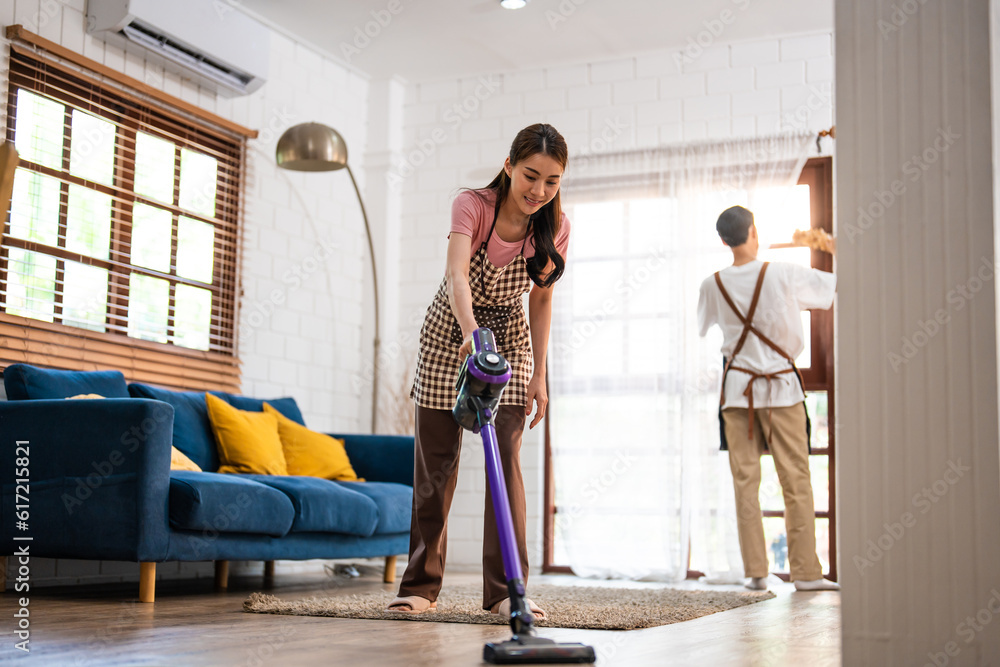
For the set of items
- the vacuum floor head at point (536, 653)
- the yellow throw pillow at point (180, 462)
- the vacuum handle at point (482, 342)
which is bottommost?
the vacuum floor head at point (536, 653)

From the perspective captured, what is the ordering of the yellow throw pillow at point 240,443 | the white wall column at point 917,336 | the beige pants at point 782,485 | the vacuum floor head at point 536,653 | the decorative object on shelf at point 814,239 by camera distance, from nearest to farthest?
the white wall column at point 917,336 → the vacuum floor head at point 536,653 → the yellow throw pillow at point 240,443 → the beige pants at point 782,485 → the decorative object on shelf at point 814,239

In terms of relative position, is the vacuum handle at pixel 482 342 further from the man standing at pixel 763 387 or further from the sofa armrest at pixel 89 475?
the man standing at pixel 763 387

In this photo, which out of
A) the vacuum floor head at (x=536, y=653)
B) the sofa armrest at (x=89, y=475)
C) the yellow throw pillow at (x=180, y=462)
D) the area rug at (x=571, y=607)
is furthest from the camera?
the yellow throw pillow at (x=180, y=462)

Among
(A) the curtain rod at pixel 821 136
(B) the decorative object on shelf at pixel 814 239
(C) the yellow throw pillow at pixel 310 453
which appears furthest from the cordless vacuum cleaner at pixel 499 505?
(A) the curtain rod at pixel 821 136

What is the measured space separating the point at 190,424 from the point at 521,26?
9.29 ft

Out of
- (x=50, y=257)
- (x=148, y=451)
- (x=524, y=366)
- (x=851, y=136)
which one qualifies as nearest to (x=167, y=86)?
(x=50, y=257)

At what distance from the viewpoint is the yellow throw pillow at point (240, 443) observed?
412 centimetres

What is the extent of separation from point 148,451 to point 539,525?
2976 millimetres

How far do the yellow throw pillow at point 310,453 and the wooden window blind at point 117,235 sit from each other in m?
0.55

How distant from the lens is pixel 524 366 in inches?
107

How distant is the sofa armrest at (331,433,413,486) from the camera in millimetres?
4727

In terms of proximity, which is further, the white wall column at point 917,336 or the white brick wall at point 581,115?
the white brick wall at point 581,115

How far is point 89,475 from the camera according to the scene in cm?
319

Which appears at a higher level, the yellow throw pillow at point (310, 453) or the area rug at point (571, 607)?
the yellow throw pillow at point (310, 453)
